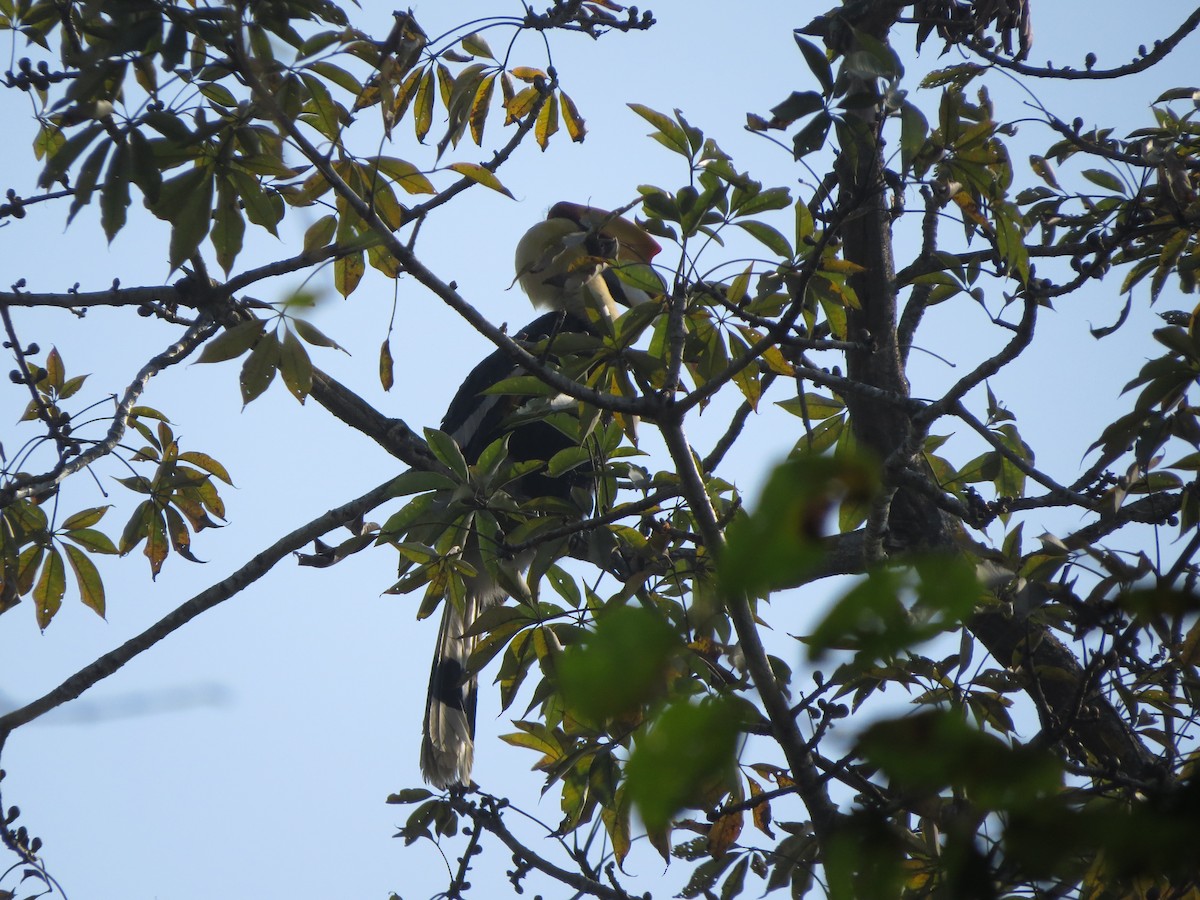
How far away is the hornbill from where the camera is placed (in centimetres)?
179

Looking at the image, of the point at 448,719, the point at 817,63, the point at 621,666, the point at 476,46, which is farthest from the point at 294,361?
the point at 448,719

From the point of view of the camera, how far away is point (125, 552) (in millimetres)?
2430

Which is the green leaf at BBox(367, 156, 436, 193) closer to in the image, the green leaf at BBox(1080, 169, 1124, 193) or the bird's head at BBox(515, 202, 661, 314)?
the bird's head at BBox(515, 202, 661, 314)

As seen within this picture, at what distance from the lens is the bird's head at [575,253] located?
1707mm

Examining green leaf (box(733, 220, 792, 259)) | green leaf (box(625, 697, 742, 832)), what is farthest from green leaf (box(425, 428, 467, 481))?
green leaf (box(625, 697, 742, 832))

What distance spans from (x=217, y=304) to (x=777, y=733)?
1.16 m

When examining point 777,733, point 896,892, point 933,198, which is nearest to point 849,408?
point 933,198

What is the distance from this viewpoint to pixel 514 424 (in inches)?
74.6

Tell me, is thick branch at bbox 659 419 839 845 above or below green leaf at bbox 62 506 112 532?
below

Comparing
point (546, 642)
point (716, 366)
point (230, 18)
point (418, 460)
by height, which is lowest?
point (546, 642)

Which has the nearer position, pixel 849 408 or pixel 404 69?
pixel 404 69

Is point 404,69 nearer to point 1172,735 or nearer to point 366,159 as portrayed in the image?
point 366,159

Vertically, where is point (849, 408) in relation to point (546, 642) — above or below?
above

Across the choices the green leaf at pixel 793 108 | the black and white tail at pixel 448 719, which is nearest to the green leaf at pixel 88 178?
the green leaf at pixel 793 108
